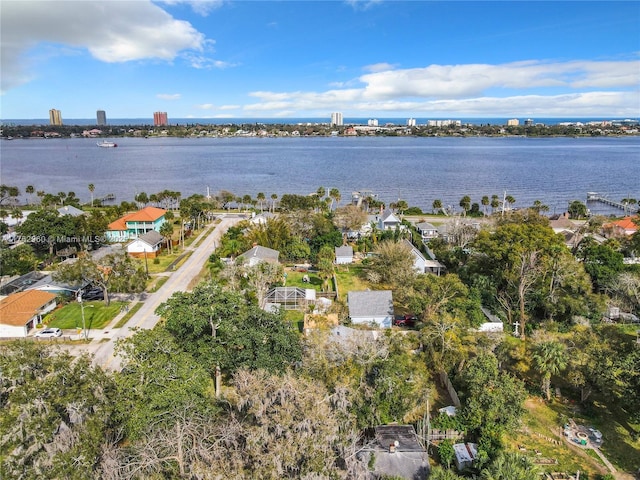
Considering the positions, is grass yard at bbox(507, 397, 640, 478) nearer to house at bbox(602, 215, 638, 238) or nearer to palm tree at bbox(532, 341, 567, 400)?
palm tree at bbox(532, 341, 567, 400)

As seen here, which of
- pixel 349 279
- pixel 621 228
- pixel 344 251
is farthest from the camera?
pixel 621 228

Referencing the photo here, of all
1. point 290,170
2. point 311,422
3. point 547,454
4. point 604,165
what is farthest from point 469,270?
point 604,165

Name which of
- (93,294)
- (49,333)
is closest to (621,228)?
(93,294)

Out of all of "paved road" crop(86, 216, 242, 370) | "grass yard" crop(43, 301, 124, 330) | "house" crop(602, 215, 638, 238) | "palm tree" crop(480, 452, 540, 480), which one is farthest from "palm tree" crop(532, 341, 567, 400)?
"house" crop(602, 215, 638, 238)

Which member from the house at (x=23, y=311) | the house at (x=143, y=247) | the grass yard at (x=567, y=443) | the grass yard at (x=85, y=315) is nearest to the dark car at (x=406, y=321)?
the grass yard at (x=567, y=443)

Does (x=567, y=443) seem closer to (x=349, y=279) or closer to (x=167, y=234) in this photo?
(x=349, y=279)
